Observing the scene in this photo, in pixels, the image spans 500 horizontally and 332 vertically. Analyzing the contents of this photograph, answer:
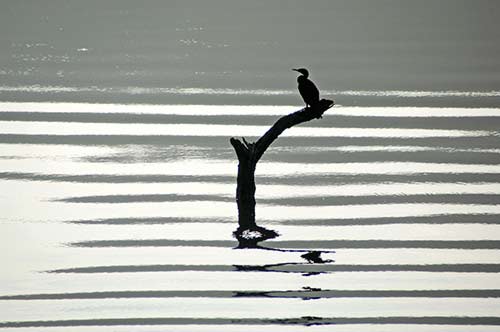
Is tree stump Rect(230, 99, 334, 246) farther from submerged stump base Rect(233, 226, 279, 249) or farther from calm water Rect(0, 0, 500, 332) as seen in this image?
calm water Rect(0, 0, 500, 332)

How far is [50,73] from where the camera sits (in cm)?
3456

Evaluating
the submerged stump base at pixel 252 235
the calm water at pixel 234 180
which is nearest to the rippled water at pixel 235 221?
the calm water at pixel 234 180

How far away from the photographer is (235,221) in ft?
68.1

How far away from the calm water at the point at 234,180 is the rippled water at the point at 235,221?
38 millimetres

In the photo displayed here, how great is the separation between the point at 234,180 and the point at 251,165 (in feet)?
→ 13.7

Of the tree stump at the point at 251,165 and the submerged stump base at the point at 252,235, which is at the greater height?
the tree stump at the point at 251,165

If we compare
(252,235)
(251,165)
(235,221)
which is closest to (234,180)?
(235,221)

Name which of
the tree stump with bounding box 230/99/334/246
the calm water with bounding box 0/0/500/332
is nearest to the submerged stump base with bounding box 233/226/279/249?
the tree stump with bounding box 230/99/334/246

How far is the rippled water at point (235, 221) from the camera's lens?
17172 millimetres

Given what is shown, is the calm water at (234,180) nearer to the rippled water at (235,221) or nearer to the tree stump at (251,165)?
the rippled water at (235,221)

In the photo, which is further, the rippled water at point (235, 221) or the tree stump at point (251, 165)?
the tree stump at point (251, 165)

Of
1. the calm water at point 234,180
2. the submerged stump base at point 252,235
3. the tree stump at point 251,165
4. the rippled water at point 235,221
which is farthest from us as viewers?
the submerged stump base at point 252,235

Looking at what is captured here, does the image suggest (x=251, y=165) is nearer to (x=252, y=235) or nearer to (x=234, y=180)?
→ (x=252, y=235)

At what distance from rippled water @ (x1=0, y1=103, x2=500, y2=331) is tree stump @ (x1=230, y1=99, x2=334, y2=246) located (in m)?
0.22
